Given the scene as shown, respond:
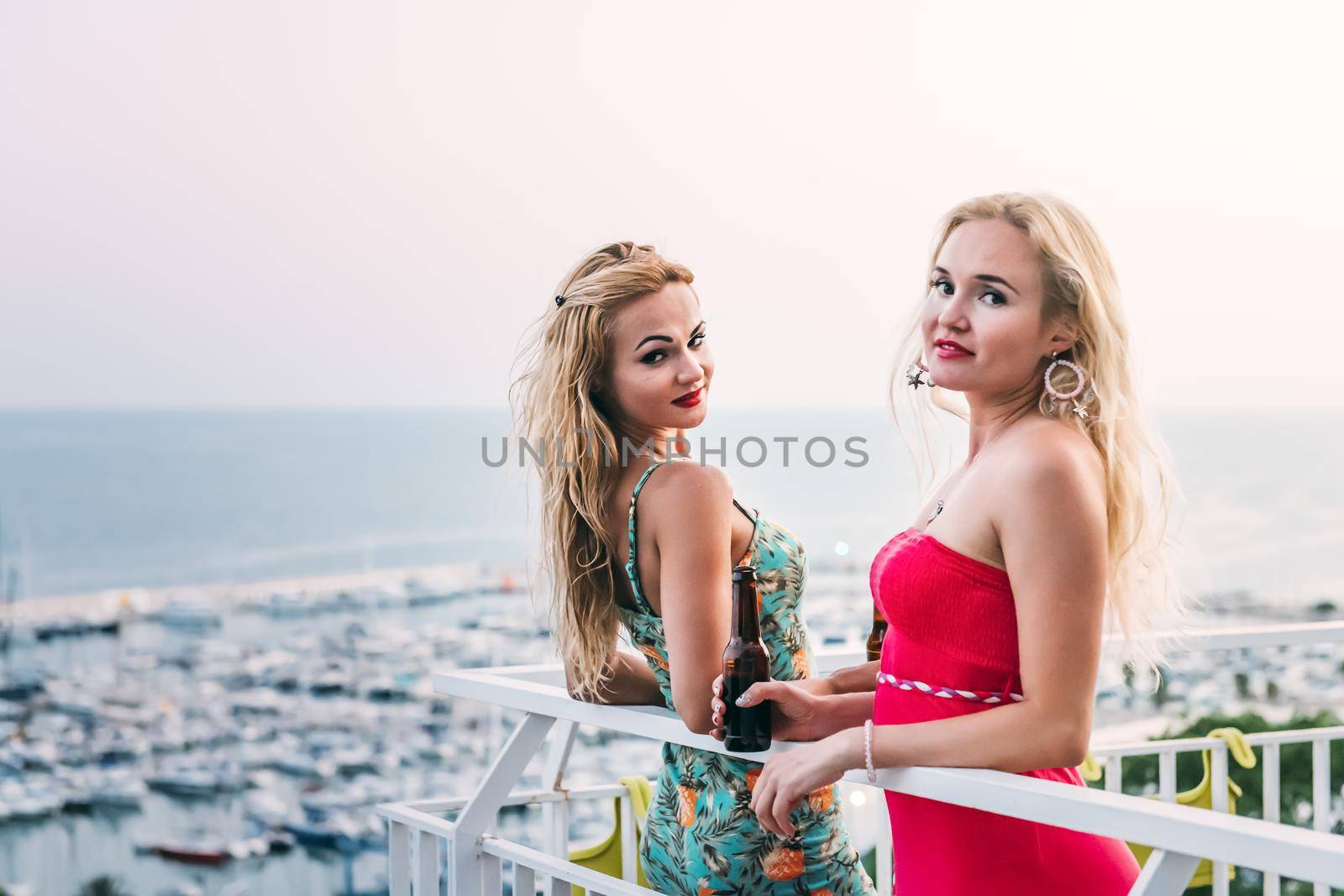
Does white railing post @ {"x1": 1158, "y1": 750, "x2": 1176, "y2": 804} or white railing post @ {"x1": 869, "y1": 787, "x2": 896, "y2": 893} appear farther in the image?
white railing post @ {"x1": 1158, "y1": 750, "x2": 1176, "y2": 804}

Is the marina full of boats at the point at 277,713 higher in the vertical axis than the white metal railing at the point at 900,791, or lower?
lower

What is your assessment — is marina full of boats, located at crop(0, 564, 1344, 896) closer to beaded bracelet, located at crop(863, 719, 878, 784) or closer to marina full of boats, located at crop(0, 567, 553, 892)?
marina full of boats, located at crop(0, 567, 553, 892)

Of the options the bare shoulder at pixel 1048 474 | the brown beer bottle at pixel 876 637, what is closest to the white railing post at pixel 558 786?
the brown beer bottle at pixel 876 637

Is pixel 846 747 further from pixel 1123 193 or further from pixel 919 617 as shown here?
pixel 1123 193

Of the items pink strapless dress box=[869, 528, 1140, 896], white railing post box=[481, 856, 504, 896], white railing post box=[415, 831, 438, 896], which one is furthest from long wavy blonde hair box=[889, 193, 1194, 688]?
white railing post box=[415, 831, 438, 896]

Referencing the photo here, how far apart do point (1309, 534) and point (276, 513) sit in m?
12.0

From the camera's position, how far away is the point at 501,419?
50.8ft

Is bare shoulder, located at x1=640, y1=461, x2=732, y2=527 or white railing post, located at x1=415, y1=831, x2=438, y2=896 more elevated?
bare shoulder, located at x1=640, y1=461, x2=732, y2=527

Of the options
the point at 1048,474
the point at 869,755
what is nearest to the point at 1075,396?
the point at 1048,474

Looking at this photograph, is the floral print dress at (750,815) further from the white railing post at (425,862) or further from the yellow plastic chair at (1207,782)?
the yellow plastic chair at (1207,782)

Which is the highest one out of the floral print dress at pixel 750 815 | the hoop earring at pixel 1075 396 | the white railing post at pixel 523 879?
the hoop earring at pixel 1075 396

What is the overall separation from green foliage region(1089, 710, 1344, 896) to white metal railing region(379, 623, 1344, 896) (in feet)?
14.4

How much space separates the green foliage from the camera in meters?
7.52

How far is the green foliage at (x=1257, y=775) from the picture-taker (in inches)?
296
